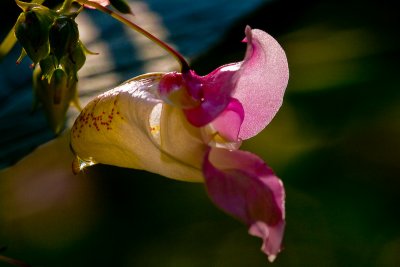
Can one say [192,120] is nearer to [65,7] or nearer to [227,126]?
[227,126]

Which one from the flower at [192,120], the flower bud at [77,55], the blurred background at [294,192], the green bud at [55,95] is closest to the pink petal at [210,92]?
the flower at [192,120]

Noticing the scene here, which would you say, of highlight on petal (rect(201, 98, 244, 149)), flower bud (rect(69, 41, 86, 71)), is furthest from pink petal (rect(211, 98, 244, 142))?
flower bud (rect(69, 41, 86, 71))

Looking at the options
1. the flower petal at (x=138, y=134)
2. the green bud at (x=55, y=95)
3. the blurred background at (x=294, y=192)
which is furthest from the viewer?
the blurred background at (x=294, y=192)

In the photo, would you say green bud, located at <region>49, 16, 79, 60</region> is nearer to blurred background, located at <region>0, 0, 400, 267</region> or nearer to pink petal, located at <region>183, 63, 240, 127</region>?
pink petal, located at <region>183, 63, 240, 127</region>

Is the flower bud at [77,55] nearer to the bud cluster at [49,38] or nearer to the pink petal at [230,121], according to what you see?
the bud cluster at [49,38]

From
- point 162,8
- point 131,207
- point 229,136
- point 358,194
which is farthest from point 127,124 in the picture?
point 358,194

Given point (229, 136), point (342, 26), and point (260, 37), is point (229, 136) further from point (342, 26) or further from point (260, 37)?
point (342, 26)

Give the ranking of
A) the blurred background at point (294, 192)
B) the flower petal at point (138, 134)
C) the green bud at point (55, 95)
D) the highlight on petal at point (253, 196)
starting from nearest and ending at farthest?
the highlight on petal at point (253, 196) → the flower petal at point (138, 134) → the green bud at point (55, 95) → the blurred background at point (294, 192)
